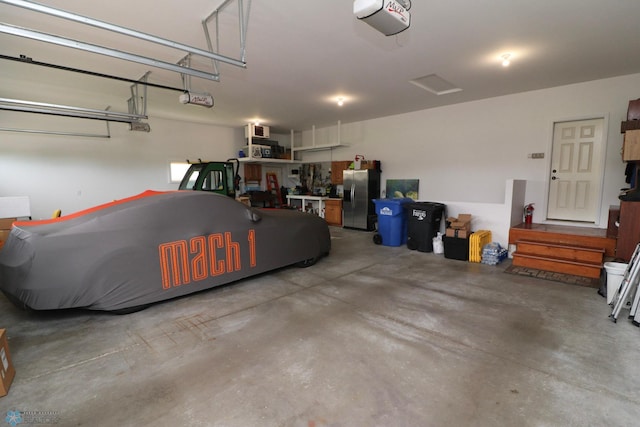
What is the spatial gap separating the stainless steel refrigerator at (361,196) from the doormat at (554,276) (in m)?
3.87

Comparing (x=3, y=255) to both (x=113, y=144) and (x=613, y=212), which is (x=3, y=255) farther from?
(x=613, y=212)

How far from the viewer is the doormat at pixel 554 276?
3951mm

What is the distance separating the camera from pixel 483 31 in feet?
11.3

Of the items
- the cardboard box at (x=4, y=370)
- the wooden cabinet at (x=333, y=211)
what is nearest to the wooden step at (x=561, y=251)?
the wooden cabinet at (x=333, y=211)

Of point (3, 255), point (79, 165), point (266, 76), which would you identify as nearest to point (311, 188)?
point (266, 76)

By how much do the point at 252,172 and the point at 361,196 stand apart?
423 cm

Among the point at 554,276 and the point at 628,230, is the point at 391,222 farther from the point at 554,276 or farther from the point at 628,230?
the point at 628,230

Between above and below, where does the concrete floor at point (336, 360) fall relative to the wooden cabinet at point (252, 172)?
below

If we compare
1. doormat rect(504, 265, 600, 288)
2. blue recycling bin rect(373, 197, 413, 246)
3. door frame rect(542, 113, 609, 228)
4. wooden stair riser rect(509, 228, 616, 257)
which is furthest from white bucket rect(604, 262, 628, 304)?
blue recycling bin rect(373, 197, 413, 246)

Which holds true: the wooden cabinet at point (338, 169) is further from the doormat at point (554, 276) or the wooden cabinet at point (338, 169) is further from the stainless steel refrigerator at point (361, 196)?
the doormat at point (554, 276)

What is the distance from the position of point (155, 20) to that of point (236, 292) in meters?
3.34

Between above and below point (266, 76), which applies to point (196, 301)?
below

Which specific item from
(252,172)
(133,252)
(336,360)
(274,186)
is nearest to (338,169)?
(274,186)

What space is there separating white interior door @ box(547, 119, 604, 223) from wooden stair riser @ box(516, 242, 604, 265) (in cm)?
159
